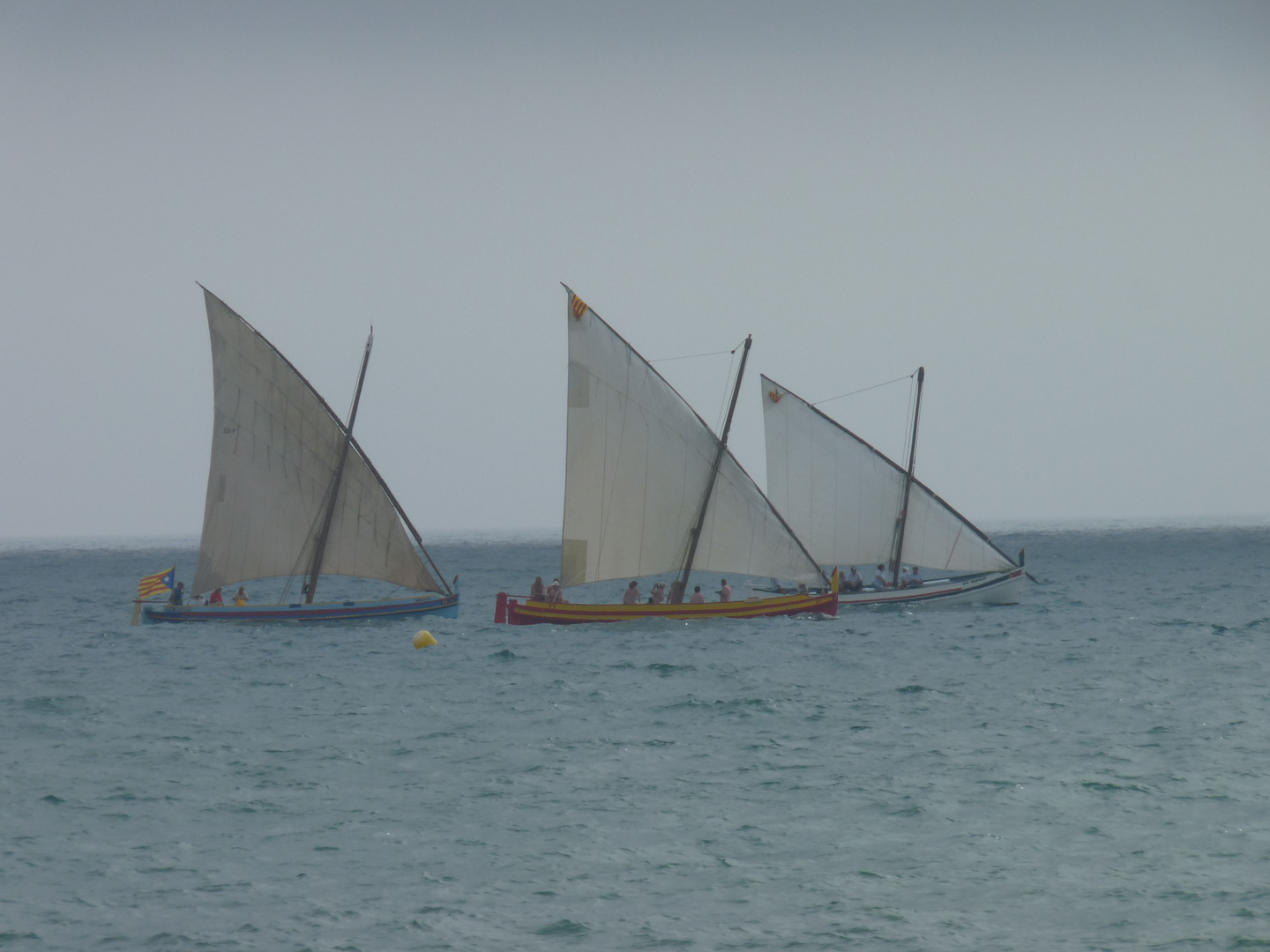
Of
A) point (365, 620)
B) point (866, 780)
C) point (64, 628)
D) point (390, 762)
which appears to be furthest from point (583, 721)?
point (64, 628)

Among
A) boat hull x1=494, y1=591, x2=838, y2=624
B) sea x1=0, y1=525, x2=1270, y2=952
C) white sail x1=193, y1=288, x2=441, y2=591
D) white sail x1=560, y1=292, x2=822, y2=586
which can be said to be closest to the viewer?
sea x1=0, y1=525, x2=1270, y2=952

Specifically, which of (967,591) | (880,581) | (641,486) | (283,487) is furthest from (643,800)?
(967,591)

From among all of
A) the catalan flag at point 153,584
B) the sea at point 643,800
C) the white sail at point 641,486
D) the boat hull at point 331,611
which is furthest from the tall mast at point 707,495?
the catalan flag at point 153,584

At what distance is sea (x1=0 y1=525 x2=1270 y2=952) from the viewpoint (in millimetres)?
15227

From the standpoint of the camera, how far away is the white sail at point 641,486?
4244 centimetres

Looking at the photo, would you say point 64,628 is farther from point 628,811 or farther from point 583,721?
point 628,811

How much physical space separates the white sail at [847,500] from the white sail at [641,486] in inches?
309

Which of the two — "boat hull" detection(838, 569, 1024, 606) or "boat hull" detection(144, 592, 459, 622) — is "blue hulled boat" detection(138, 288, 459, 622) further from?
"boat hull" detection(838, 569, 1024, 606)

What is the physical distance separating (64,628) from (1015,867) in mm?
50182

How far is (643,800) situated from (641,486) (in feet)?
77.0

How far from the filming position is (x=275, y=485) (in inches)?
1799

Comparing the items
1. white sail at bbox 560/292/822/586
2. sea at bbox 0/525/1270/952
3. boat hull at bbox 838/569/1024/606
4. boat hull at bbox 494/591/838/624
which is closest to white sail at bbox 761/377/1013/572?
boat hull at bbox 838/569/1024/606

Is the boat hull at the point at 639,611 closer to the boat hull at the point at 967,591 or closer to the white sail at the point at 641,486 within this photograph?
the white sail at the point at 641,486

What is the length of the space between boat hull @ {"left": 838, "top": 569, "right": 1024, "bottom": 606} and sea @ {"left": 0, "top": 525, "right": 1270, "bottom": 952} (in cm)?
1423
